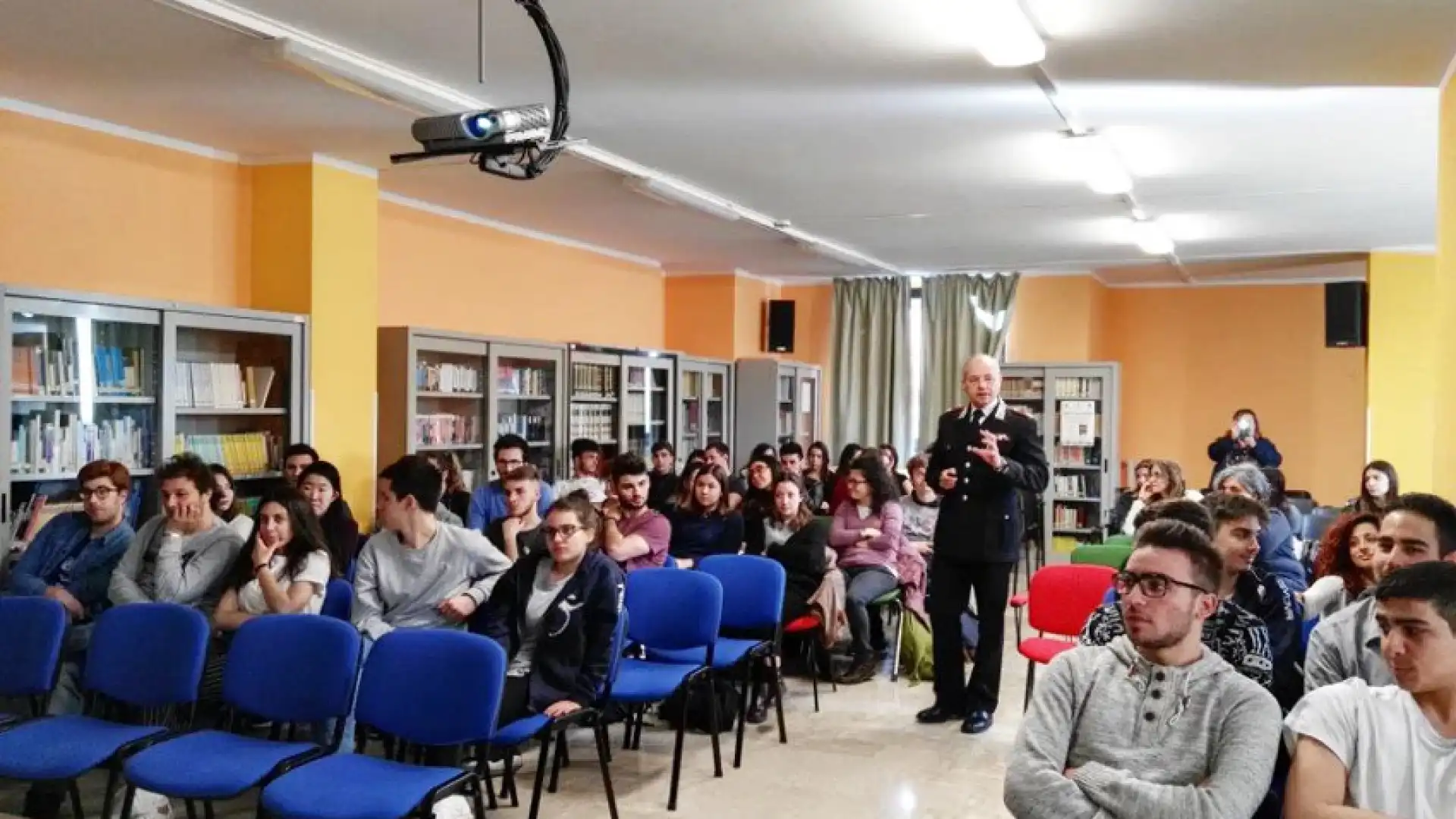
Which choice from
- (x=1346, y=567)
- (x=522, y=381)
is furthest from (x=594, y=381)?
(x=1346, y=567)

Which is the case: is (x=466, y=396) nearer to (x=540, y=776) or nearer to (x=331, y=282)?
(x=331, y=282)

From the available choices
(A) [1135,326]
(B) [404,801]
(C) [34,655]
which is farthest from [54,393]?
(A) [1135,326]

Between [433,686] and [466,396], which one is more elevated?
[466,396]

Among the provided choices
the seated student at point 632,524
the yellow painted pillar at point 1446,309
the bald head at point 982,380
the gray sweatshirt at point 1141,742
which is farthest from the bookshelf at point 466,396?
the yellow painted pillar at point 1446,309

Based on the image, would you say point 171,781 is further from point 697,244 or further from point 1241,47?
point 697,244

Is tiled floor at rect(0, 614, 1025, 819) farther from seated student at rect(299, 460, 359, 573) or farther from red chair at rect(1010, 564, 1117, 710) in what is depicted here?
seated student at rect(299, 460, 359, 573)

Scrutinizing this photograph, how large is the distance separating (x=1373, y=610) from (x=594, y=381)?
22.1 feet

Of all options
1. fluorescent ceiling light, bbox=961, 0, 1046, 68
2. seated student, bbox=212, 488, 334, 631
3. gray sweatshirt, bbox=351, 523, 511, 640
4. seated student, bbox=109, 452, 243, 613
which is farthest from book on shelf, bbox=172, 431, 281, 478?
fluorescent ceiling light, bbox=961, 0, 1046, 68

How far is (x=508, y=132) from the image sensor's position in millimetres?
3744

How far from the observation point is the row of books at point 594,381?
28.4 feet

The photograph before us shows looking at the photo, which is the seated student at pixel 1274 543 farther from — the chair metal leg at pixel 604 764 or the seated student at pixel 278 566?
the seated student at pixel 278 566

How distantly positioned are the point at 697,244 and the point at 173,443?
5.05 metres

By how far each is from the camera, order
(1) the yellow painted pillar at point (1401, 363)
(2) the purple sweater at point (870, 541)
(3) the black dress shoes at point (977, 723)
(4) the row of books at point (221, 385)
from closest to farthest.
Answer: (3) the black dress shoes at point (977, 723) → (4) the row of books at point (221, 385) → (2) the purple sweater at point (870, 541) → (1) the yellow painted pillar at point (1401, 363)

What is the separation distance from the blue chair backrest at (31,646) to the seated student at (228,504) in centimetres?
70
